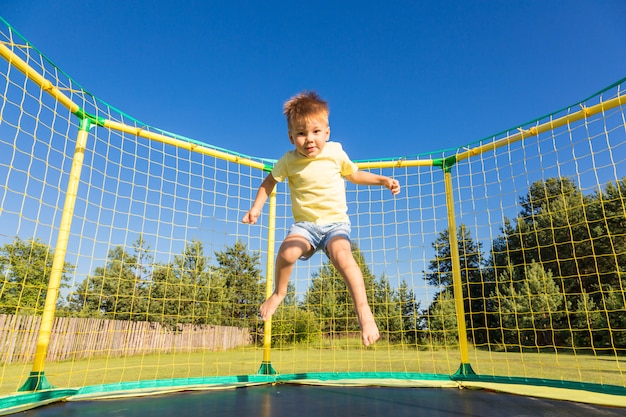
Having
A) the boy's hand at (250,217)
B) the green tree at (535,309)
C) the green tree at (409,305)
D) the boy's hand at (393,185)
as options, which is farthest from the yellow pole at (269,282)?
the green tree at (535,309)

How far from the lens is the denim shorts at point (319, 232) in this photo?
2098mm

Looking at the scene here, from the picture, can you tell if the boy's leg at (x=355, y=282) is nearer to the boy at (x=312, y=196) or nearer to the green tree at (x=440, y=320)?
the boy at (x=312, y=196)

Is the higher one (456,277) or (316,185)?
(316,185)

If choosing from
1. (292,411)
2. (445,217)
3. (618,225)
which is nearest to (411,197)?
(445,217)

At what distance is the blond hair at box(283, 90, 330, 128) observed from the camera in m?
2.08

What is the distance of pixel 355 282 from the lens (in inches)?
75.9

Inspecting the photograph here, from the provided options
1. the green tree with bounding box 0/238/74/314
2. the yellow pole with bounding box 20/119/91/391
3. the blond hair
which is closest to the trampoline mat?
the yellow pole with bounding box 20/119/91/391

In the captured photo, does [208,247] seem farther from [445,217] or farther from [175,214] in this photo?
[445,217]

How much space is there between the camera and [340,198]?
2250 millimetres

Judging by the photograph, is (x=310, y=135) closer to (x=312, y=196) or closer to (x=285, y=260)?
(x=312, y=196)

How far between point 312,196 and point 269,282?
6.65 ft

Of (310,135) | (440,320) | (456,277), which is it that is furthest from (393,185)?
(440,320)

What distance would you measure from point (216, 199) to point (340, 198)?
88.8 inches

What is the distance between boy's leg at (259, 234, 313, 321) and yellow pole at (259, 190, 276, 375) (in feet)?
5.32
